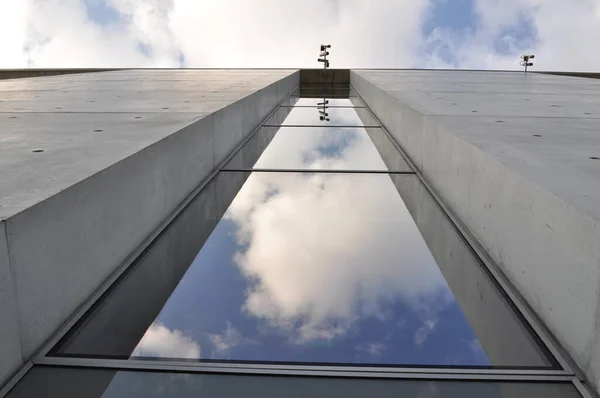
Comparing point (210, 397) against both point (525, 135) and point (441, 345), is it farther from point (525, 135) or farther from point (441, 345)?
point (525, 135)

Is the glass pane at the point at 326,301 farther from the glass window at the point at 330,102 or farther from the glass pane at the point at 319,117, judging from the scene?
the glass window at the point at 330,102

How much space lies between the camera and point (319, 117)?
1052 centimetres

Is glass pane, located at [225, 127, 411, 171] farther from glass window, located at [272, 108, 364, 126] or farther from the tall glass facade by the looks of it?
the tall glass facade

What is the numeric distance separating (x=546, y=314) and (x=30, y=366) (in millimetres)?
2478

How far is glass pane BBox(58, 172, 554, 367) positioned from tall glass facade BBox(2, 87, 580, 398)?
0.01m

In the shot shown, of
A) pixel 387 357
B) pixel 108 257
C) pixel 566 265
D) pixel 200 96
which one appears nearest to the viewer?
pixel 566 265

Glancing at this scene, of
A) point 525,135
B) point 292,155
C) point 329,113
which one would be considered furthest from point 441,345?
point 329,113

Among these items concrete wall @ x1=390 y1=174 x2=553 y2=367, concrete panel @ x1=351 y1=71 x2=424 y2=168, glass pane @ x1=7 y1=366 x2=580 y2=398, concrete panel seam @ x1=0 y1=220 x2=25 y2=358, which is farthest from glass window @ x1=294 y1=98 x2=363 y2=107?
concrete panel seam @ x1=0 y1=220 x2=25 y2=358

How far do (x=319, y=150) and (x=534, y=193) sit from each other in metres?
4.51

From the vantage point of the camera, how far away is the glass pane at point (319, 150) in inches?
263

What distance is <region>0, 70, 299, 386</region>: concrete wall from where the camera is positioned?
249cm

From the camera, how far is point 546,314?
2891 millimetres

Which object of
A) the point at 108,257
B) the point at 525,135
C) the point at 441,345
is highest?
the point at 525,135

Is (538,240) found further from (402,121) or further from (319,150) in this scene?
(402,121)
